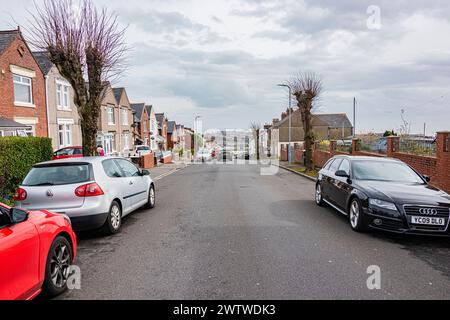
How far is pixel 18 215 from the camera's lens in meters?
3.43

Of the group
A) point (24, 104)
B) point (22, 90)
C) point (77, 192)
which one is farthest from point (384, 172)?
point (22, 90)

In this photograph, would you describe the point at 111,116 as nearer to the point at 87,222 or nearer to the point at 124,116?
the point at 124,116

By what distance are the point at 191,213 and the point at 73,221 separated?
311 centimetres

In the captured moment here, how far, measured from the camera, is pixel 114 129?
119 feet

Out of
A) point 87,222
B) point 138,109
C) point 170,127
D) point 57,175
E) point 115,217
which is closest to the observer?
point 87,222

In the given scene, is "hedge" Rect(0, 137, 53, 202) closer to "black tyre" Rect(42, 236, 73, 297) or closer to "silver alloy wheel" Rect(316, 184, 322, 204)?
"black tyre" Rect(42, 236, 73, 297)

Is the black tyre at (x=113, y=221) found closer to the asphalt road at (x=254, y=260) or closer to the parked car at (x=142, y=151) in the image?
the asphalt road at (x=254, y=260)

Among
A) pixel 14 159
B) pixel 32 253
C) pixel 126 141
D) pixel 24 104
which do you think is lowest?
pixel 32 253

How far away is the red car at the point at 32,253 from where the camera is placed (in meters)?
3.05

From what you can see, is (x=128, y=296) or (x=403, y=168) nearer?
(x=128, y=296)

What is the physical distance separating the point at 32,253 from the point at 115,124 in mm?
34948

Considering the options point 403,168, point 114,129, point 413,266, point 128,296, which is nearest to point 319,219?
point 403,168

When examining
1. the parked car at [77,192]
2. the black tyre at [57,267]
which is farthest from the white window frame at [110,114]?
the black tyre at [57,267]
